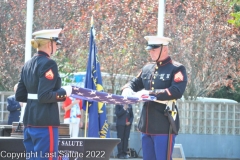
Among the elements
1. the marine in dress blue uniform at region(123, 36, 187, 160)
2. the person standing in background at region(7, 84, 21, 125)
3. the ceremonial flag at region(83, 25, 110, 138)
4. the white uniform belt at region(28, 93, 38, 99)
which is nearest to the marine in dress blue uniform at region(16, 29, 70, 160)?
the white uniform belt at region(28, 93, 38, 99)

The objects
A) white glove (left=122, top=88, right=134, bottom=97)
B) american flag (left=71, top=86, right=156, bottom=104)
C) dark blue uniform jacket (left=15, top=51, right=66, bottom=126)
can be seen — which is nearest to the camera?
dark blue uniform jacket (left=15, top=51, right=66, bottom=126)

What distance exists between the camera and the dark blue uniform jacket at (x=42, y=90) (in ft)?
23.5

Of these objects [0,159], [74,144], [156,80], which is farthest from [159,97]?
[0,159]

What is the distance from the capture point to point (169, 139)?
815cm

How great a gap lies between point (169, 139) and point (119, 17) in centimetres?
1186

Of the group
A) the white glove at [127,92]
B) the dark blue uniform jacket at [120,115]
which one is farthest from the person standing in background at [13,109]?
the white glove at [127,92]

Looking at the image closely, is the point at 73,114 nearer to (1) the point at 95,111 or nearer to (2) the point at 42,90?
(1) the point at 95,111

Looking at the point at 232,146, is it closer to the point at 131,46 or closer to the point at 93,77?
the point at 131,46

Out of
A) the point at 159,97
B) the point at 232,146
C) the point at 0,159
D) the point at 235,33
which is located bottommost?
the point at 232,146

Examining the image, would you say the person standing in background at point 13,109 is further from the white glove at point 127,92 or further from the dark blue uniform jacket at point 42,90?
the dark blue uniform jacket at point 42,90

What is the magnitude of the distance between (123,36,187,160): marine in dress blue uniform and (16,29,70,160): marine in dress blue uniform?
4.55 ft

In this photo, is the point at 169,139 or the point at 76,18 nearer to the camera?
the point at 169,139

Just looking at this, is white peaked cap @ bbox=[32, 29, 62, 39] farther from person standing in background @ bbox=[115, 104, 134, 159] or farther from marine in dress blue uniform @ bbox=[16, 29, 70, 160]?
person standing in background @ bbox=[115, 104, 134, 159]

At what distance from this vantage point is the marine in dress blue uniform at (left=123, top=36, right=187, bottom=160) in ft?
26.6
